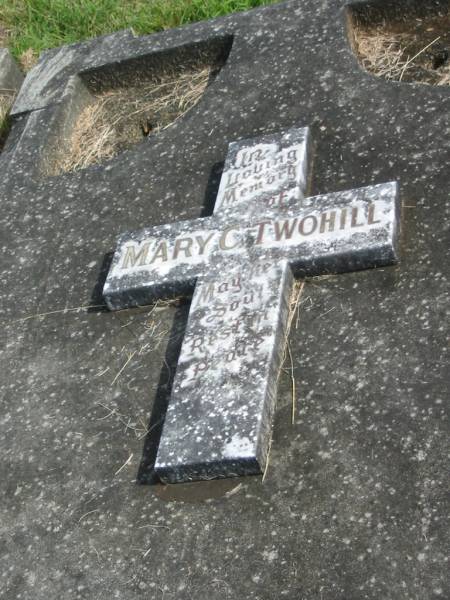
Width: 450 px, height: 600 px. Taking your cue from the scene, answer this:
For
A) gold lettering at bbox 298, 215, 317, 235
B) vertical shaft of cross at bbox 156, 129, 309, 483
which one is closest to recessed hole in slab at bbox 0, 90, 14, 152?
vertical shaft of cross at bbox 156, 129, 309, 483

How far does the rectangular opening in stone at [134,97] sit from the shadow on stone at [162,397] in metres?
1.10

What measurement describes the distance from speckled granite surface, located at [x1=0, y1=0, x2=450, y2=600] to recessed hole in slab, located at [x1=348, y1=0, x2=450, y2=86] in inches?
5.2

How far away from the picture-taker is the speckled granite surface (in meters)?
2.06

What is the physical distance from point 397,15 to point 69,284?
160 cm

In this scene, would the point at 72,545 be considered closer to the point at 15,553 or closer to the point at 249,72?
the point at 15,553

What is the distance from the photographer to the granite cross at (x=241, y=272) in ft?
7.33

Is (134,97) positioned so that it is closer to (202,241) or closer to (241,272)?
(202,241)

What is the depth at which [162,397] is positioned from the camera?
2457 mm

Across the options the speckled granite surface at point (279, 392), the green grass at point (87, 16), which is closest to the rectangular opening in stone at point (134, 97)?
the speckled granite surface at point (279, 392)

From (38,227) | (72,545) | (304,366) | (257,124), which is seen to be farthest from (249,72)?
(72,545)

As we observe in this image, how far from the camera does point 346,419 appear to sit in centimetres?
222

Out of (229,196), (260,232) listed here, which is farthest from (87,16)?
(260,232)

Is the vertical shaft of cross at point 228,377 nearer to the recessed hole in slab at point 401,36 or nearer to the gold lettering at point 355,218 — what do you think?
the gold lettering at point 355,218

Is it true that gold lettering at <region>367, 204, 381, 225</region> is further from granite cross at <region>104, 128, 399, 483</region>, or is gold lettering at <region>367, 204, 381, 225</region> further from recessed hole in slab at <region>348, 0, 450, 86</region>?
recessed hole in slab at <region>348, 0, 450, 86</region>
